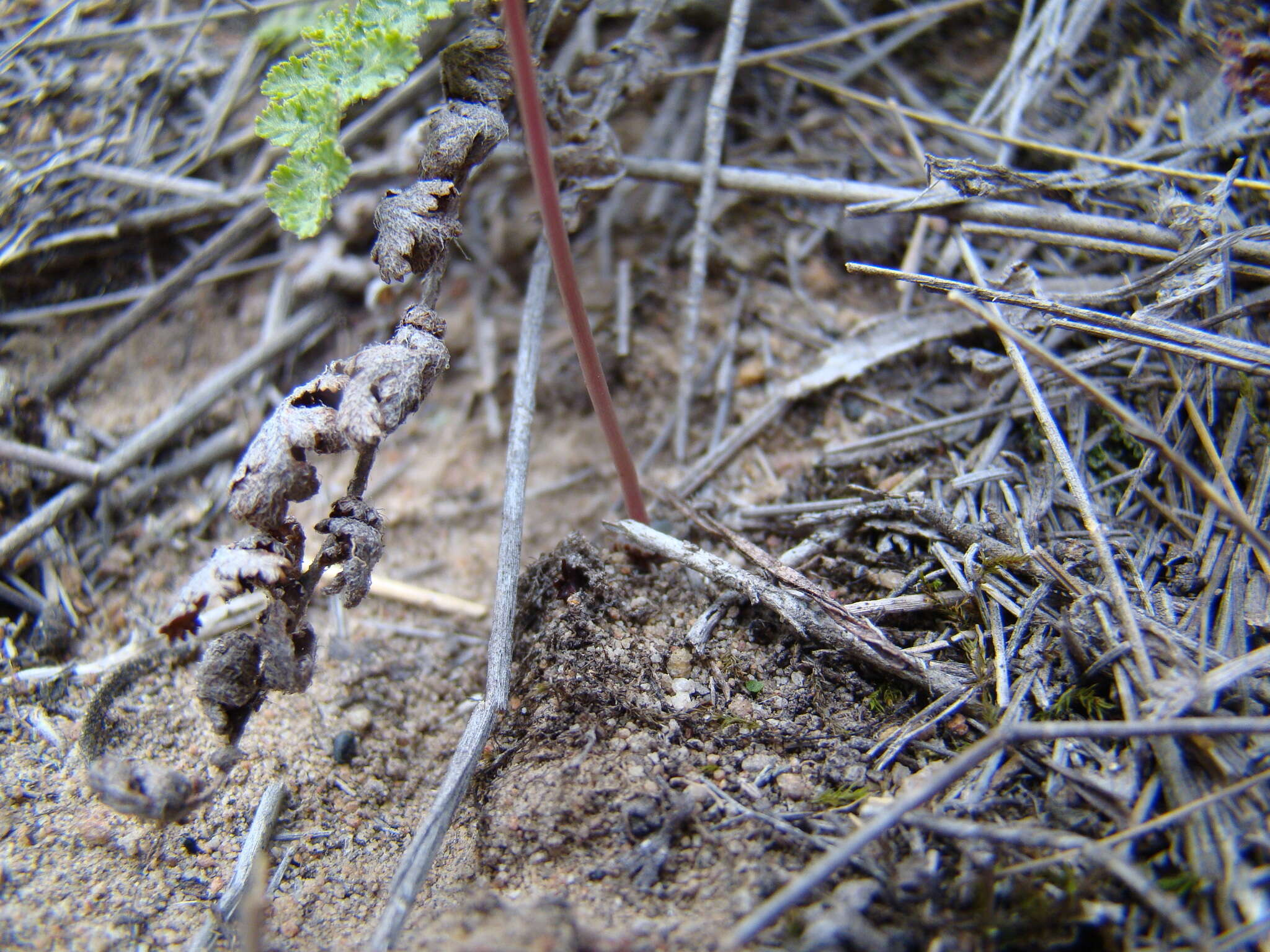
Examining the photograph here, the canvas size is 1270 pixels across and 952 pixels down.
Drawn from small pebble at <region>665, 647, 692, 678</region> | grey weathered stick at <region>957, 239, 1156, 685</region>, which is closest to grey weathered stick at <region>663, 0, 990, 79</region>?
grey weathered stick at <region>957, 239, 1156, 685</region>

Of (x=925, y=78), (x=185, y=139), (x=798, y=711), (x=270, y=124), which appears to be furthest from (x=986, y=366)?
(x=185, y=139)

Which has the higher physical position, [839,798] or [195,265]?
[195,265]

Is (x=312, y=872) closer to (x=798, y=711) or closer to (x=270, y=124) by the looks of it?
(x=798, y=711)

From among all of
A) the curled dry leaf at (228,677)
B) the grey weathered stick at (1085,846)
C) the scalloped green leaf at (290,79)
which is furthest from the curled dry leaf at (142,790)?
the scalloped green leaf at (290,79)

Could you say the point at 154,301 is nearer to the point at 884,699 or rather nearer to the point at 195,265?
the point at 195,265

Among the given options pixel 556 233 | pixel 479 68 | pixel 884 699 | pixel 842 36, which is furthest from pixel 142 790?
pixel 842 36

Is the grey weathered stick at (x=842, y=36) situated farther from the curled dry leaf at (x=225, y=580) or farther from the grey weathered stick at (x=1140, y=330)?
the curled dry leaf at (x=225, y=580)
